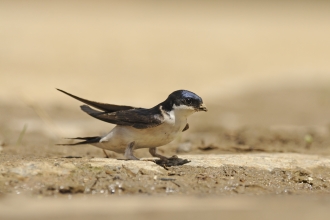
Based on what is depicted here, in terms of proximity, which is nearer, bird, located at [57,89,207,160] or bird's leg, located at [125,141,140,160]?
bird, located at [57,89,207,160]

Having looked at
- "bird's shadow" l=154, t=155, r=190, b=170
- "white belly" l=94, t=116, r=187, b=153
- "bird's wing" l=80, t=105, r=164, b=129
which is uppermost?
"bird's wing" l=80, t=105, r=164, b=129

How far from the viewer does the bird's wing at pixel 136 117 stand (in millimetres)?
6301

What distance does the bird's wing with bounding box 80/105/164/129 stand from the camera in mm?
6301

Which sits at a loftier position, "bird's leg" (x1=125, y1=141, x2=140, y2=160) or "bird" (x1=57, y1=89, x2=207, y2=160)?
"bird" (x1=57, y1=89, x2=207, y2=160)

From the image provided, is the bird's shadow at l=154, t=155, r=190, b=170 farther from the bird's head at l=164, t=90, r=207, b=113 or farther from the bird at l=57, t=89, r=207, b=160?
the bird's head at l=164, t=90, r=207, b=113

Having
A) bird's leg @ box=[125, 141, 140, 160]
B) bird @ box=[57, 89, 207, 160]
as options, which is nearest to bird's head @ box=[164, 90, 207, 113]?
bird @ box=[57, 89, 207, 160]

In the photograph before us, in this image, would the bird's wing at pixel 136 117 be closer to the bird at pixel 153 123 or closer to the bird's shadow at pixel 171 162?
the bird at pixel 153 123

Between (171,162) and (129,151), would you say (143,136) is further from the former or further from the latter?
(171,162)

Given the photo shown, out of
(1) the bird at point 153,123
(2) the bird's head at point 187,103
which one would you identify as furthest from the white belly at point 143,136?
(2) the bird's head at point 187,103

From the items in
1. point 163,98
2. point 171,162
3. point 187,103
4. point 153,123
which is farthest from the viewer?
point 163,98

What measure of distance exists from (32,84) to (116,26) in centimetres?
740

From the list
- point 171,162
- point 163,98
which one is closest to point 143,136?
point 171,162

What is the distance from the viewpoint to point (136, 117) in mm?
6383

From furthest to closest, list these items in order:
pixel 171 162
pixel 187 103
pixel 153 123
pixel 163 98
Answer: pixel 163 98 → pixel 171 162 → pixel 187 103 → pixel 153 123
